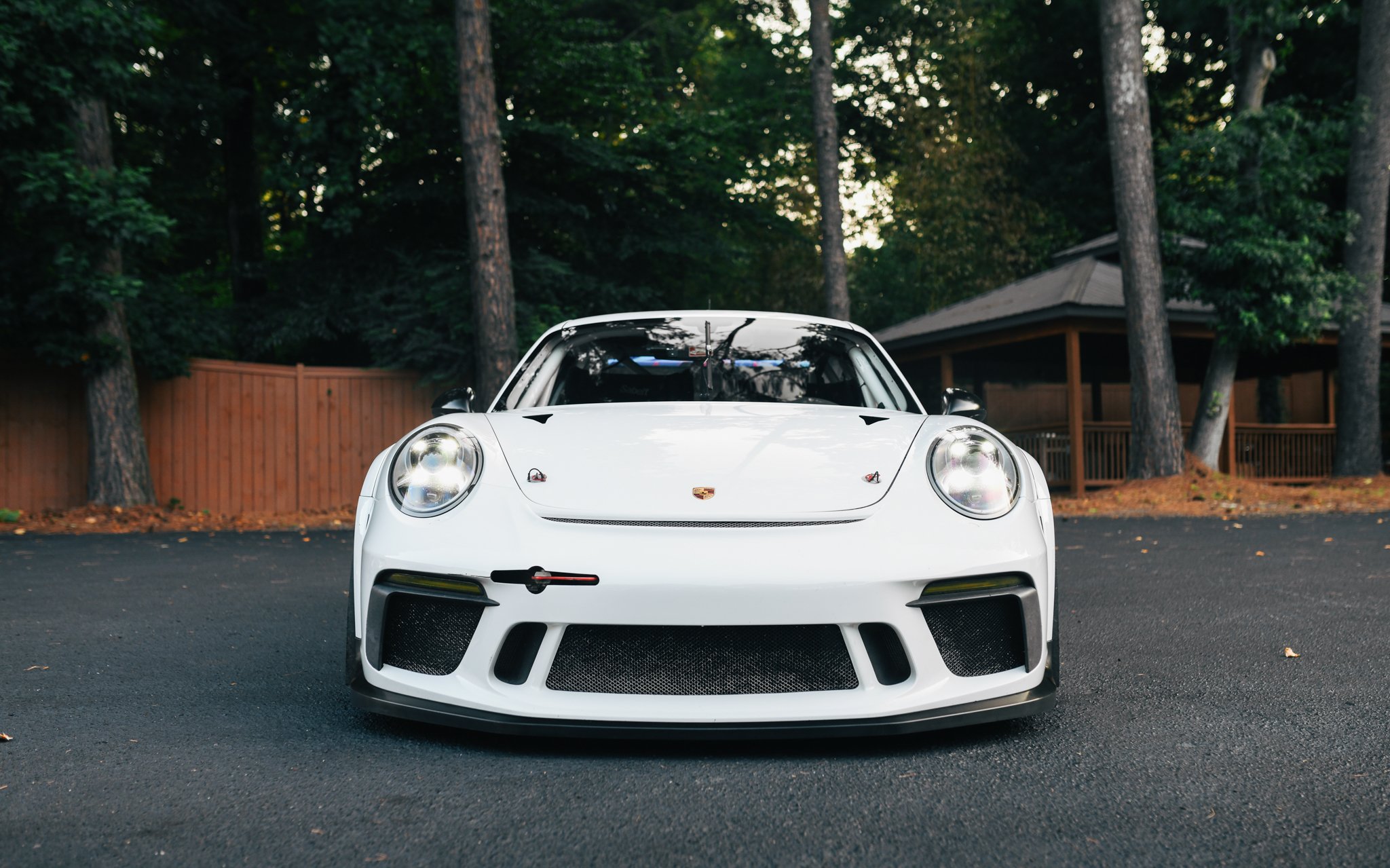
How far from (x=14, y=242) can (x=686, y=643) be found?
12.1 m

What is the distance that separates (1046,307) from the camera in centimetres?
1638

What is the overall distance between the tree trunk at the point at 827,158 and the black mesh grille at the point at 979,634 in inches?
543

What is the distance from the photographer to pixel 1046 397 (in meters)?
28.8

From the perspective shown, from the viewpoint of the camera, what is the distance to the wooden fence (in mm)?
12641

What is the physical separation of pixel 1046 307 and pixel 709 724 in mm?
14841

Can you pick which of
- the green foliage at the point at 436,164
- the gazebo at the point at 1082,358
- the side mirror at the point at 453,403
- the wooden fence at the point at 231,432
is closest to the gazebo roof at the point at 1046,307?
the gazebo at the point at 1082,358

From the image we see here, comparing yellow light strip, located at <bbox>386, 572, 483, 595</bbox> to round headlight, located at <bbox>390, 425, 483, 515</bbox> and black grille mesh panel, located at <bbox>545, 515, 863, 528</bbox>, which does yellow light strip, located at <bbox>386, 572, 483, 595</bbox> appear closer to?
round headlight, located at <bbox>390, 425, 483, 515</bbox>

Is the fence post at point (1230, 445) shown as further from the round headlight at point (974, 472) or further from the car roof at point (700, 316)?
the round headlight at point (974, 472)

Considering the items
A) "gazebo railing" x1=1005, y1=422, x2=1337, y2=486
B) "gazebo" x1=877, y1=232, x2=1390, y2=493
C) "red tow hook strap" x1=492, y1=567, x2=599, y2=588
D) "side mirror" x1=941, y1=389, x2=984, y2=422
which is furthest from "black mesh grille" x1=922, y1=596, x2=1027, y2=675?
"gazebo railing" x1=1005, y1=422, x2=1337, y2=486

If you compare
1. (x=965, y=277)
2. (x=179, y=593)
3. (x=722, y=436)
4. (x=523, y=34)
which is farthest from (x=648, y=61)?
(x=722, y=436)

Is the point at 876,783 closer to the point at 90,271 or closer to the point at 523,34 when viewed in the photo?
the point at 90,271

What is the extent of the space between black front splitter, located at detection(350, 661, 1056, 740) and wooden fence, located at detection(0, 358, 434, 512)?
1174 cm

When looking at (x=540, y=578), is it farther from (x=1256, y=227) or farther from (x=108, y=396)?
(x=1256, y=227)

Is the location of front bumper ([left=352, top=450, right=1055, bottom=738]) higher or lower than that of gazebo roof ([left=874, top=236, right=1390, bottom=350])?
lower
